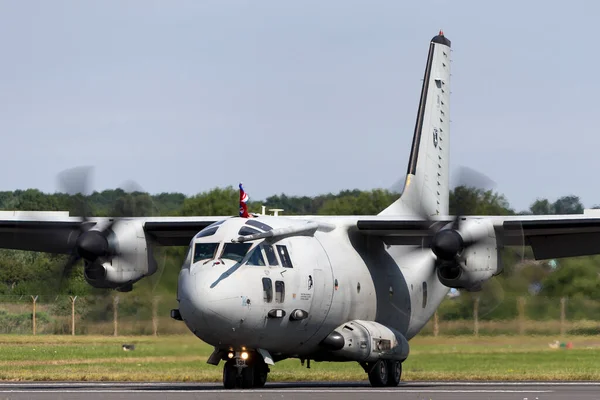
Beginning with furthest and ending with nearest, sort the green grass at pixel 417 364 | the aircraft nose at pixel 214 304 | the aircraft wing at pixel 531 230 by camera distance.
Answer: the green grass at pixel 417 364 → the aircraft wing at pixel 531 230 → the aircraft nose at pixel 214 304

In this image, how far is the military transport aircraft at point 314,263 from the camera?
2030 cm

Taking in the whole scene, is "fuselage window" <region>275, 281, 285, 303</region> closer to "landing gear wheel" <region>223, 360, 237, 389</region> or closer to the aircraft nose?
the aircraft nose

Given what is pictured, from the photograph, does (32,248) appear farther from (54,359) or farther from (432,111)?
(432,111)

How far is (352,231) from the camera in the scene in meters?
24.2

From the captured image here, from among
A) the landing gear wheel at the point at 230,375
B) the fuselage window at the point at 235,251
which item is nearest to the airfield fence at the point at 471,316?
the landing gear wheel at the point at 230,375

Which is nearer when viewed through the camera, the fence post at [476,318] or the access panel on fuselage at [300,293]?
the access panel on fuselage at [300,293]

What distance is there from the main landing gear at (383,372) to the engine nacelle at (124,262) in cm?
499

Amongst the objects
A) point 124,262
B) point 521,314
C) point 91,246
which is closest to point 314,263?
point 124,262

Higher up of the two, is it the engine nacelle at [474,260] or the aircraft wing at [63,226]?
the aircraft wing at [63,226]

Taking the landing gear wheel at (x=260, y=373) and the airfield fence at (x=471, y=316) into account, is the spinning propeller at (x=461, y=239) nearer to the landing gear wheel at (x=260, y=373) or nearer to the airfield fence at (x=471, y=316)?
the airfield fence at (x=471, y=316)

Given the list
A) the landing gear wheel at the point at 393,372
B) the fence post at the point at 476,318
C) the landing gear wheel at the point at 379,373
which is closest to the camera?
the landing gear wheel at the point at 379,373

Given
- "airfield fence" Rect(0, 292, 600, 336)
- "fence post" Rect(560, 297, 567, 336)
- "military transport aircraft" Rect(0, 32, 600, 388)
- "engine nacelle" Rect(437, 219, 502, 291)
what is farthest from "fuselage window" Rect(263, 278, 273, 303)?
"fence post" Rect(560, 297, 567, 336)

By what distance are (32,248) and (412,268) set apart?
8.75 metres

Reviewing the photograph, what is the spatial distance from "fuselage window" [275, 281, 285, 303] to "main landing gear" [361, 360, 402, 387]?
3.14 meters
